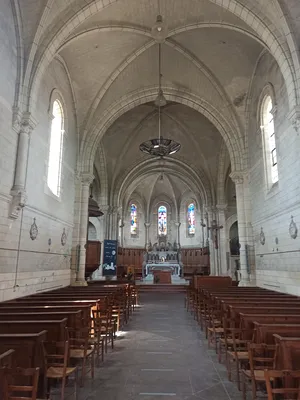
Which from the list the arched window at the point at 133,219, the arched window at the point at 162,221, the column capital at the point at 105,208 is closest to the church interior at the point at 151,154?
the column capital at the point at 105,208

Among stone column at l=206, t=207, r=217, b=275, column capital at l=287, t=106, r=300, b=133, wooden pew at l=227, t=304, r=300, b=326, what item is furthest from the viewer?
stone column at l=206, t=207, r=217, b=275

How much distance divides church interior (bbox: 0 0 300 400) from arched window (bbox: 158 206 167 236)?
1394 cm

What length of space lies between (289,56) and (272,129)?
3.54 metres

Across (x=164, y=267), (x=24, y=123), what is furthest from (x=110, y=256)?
(x=24, y=123)

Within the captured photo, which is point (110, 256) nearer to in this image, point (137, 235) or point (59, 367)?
point (59, 367)

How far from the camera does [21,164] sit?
8.71 metres

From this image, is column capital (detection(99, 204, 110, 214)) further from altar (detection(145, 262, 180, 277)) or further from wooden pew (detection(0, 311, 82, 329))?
wooden pew (detection(0, 311, 82, 329))

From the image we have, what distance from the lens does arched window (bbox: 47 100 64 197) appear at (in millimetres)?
12516

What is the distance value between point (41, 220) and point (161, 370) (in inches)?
285

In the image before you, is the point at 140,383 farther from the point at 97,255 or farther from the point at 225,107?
the point at 225,107

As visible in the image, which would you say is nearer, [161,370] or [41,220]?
[161,370]

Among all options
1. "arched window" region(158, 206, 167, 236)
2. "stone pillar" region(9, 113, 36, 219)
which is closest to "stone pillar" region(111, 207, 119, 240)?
"arched window" region(158, 206, 167, 236)

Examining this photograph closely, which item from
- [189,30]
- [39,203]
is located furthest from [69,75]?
[39,203]

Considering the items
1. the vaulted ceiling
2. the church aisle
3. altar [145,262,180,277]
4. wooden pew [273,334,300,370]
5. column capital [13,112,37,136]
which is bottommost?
the church aisle
